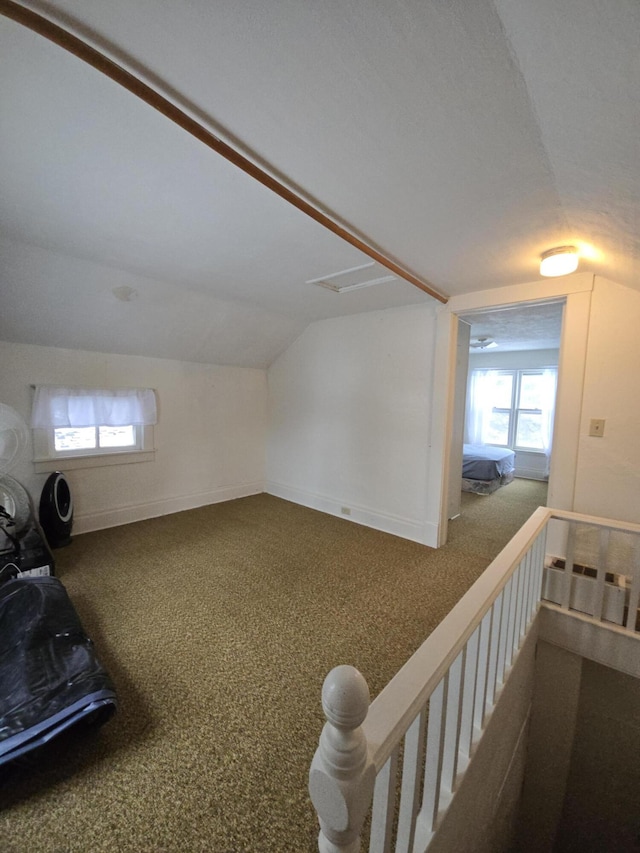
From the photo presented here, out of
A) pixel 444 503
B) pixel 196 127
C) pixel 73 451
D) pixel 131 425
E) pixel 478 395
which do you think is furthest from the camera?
pixel 478 395

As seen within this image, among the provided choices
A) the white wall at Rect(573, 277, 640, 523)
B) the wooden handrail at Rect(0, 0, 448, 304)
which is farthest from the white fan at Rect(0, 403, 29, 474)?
the white wall at Rect(573, 277, 640, 523)

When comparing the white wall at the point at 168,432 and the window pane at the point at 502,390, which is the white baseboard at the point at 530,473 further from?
the white wall at the point at 168,432

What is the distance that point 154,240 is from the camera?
2.05m

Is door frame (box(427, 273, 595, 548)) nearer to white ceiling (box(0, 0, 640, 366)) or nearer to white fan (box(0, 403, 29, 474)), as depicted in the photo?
white ceiling (box(0, 0, 640, 366))

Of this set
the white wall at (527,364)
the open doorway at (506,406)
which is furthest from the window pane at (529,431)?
the white wall at (527,364)

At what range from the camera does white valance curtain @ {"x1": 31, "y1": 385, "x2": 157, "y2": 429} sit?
3.14 m

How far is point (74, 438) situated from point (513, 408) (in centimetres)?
691

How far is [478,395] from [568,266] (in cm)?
526

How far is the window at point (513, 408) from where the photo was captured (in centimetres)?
606

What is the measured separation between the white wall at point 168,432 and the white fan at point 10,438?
0.57 meters

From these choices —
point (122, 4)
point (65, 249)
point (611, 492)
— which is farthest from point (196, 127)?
point (611, 492)

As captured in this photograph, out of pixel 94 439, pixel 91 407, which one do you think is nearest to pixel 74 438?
pixel 94 439

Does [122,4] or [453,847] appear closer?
[122,4]

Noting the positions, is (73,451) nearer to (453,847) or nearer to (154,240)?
(154,240)
